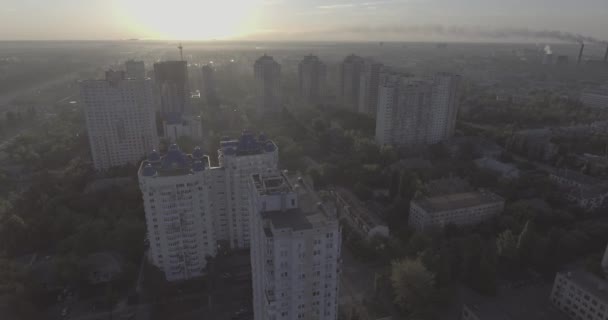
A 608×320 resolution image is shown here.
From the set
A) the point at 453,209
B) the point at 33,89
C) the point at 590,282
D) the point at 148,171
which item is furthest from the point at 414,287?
the point at 33,89

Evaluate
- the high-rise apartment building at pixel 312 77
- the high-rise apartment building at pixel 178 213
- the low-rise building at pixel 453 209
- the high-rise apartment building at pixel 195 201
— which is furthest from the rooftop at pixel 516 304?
the high-rise apartment building at pixel 312 77

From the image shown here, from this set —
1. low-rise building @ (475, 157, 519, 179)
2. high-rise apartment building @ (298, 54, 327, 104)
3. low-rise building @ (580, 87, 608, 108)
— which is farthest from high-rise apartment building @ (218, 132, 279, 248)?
low-rise building @ (580, 87, 608, 108)

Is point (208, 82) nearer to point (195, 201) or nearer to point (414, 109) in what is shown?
point (414, 109)

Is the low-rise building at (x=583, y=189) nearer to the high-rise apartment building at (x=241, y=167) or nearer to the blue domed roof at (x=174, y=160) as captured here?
the high-rise apartment building at (x=241, y=167)

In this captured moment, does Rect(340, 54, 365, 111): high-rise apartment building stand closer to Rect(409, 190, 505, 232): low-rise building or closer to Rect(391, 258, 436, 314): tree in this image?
Rect(409, 190, 505, 232): low-rise building

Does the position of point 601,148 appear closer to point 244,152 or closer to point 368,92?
point 368,92

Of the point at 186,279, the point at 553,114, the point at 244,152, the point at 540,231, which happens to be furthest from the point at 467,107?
the point at 186,279
